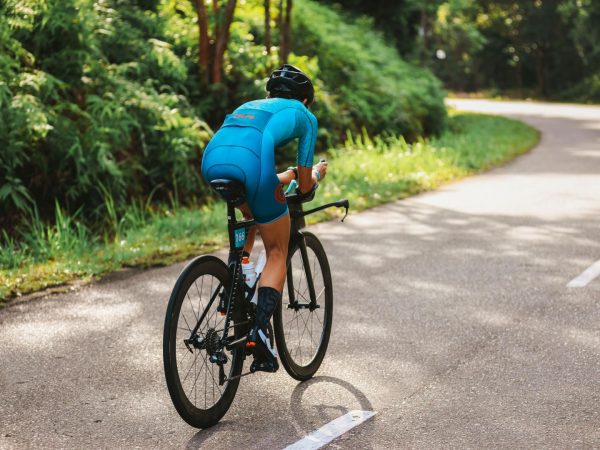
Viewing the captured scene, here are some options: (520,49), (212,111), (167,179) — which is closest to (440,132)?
(212,111)

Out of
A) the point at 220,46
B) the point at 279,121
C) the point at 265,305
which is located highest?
the point at 220,46

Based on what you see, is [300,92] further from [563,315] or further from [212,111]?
[212,111]

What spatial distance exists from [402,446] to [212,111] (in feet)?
36.2

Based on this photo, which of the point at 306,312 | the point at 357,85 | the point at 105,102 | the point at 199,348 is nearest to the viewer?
the point at 199,348

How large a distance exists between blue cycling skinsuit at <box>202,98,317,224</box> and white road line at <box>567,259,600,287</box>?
405 centimetres

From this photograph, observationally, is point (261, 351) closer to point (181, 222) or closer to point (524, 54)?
point (181, 222)

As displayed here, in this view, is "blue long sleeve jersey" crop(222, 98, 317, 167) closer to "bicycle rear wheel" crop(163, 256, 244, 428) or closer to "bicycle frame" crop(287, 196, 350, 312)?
"bicycle frame" crop(287, 196, 350, 312)

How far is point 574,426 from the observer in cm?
476

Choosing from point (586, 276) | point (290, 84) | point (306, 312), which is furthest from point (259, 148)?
point (586, 276)

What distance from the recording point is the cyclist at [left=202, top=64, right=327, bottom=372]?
15.4 ft

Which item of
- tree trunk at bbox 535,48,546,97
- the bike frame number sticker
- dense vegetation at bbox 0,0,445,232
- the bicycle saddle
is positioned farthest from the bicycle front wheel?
tree trunk at bbox 535,48,546,97

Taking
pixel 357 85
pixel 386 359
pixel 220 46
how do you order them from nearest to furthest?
1. pixel 386 359
2. pixel 220 46
3. pixel 357 85

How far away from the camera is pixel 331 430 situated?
4.68m

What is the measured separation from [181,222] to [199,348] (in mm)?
5899
